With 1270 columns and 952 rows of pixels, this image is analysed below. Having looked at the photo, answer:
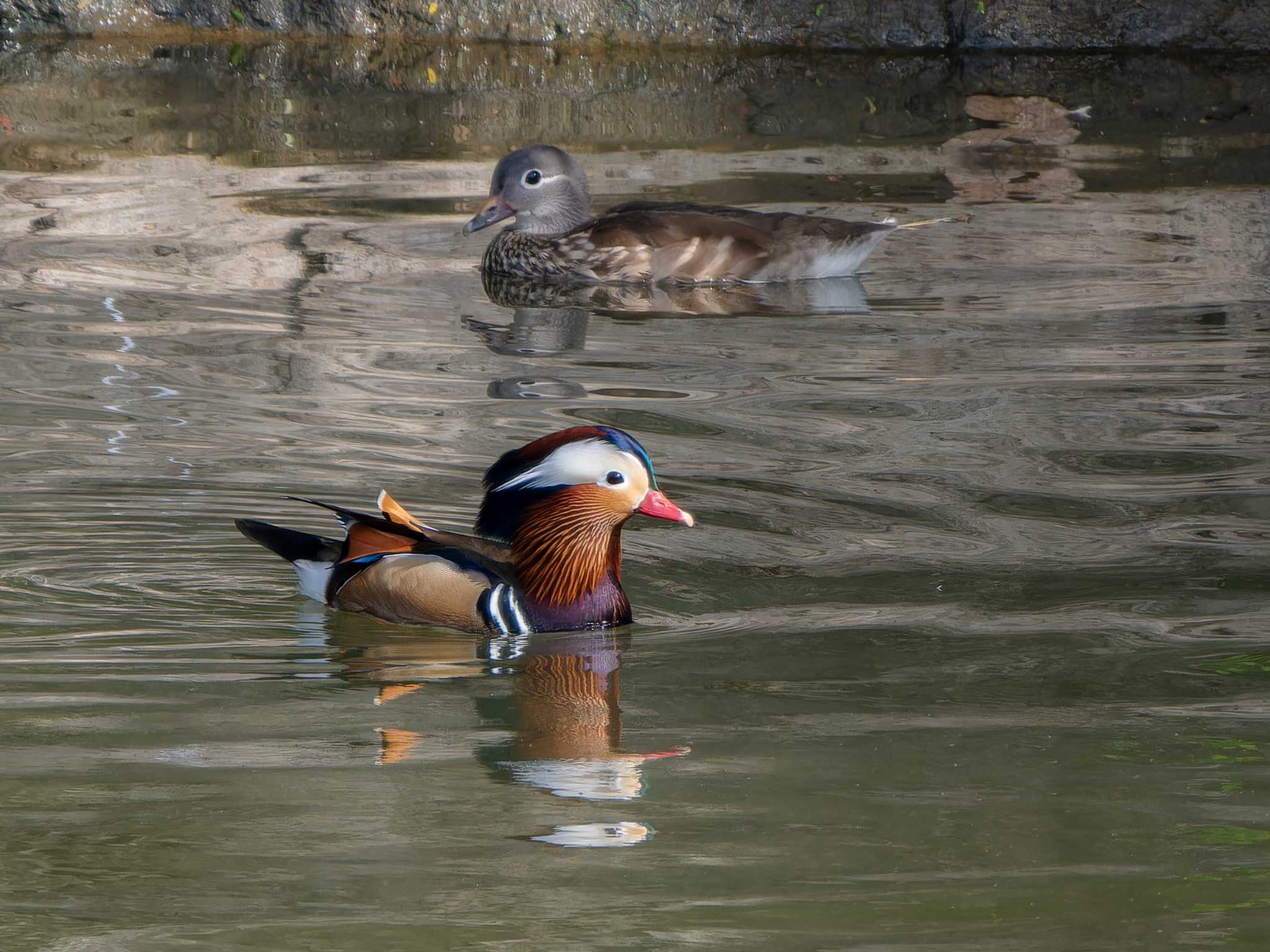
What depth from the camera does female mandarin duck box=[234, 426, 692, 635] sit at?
5.33 metres

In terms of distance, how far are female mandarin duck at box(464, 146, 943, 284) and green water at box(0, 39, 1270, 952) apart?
0.78ft

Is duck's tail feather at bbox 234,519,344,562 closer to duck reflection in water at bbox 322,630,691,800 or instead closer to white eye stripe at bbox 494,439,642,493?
duck reflection in water at bbox 322,630,691,800

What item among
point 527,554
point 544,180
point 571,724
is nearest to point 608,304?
point 544,180

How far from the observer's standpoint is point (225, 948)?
10.2ft

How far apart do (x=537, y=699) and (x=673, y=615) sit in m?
0.85

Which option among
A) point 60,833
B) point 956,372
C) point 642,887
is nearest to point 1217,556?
point 956,372

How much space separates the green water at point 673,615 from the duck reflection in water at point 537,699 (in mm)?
20

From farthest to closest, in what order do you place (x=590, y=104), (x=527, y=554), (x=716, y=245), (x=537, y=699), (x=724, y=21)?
1. (x=724, y=21)
2. (x=590, y=104)
3. (x=716, y=245)
4. (x=527, y=554)
5. (x=537, y=699)

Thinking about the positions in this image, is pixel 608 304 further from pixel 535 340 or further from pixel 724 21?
pixel 724 21

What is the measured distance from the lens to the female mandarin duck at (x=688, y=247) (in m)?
10.1

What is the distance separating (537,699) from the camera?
186 inches

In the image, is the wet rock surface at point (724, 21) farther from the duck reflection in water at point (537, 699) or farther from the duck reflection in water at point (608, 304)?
the duck reflection in water at point (537, 699)

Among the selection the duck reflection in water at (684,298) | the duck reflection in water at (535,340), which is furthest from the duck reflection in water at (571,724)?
the duck reflection in water at (684,298)

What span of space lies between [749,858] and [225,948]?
0.99 m
